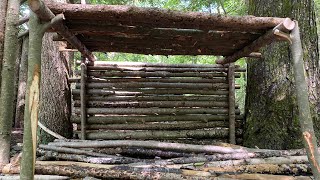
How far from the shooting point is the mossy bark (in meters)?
3.52

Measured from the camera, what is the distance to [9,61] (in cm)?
362

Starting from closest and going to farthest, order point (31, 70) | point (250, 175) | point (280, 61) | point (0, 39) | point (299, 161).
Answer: point (31, 70)
point (250, 175)
point (299, 161)
point (0, 39)
point (280, 61)

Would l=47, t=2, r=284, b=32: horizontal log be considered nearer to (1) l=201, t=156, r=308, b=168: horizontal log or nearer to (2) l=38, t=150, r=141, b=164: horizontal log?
(1) l=201, t=156, r=308, b=168: horizontal log

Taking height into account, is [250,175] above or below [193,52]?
below

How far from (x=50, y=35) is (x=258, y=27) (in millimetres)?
3538

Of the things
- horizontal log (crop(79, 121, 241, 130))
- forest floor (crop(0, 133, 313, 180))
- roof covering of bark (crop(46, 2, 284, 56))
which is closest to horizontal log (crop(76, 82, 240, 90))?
horizontal log (crop(79, 121, 241, 130))

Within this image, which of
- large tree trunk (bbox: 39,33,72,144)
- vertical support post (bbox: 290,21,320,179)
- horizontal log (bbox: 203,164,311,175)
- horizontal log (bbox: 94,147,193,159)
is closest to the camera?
vertical support post (bbox: 290,21,320,179)

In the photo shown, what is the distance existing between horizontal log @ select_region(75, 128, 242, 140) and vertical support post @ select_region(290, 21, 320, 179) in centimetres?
253

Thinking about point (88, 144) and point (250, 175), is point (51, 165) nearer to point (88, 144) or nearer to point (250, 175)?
point (88, 144)

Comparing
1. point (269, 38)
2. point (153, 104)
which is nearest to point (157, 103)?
point (153, 104)

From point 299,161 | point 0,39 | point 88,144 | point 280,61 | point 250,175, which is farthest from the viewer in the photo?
point 280,61

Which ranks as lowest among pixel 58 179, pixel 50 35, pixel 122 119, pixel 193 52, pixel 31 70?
pixel 58 179

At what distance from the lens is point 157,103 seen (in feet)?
17.9

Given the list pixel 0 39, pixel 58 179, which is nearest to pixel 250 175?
pixel 58 179
